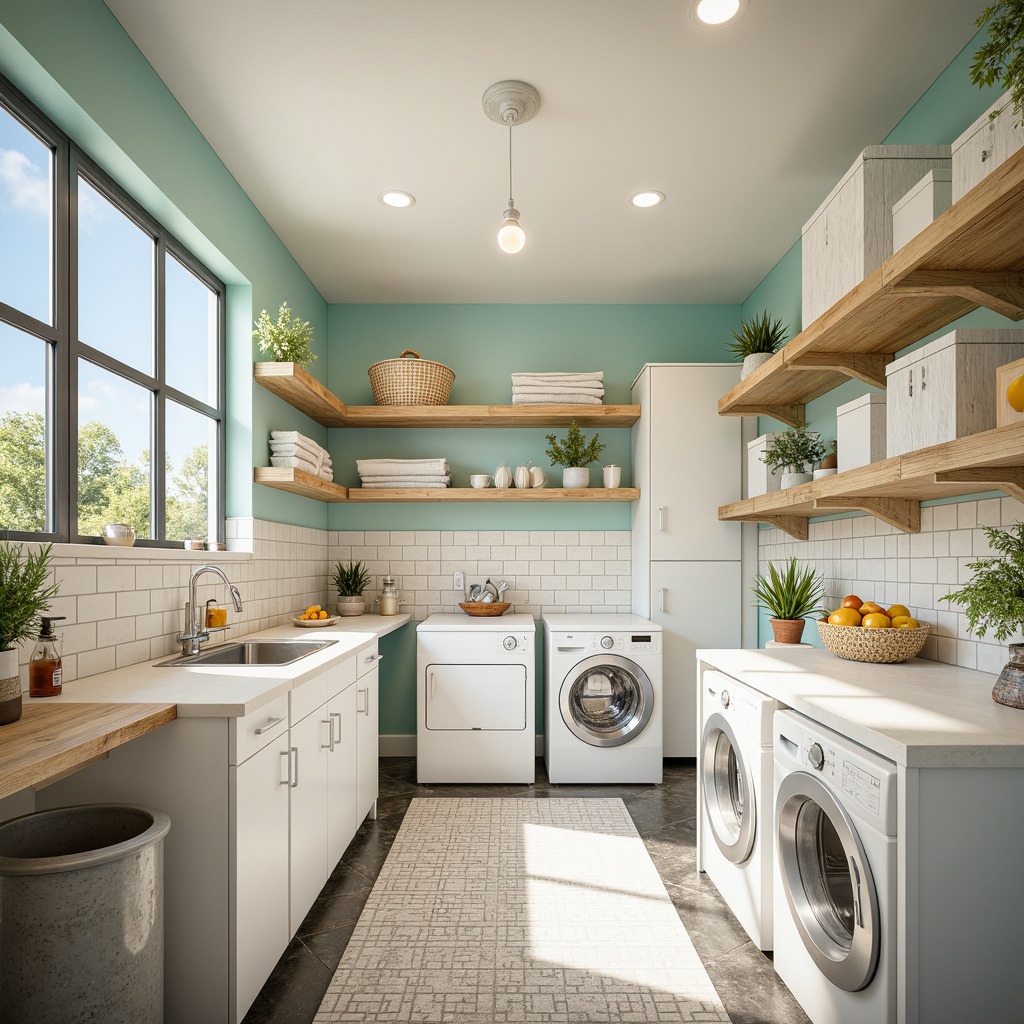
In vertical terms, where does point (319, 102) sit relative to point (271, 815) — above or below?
Result: above

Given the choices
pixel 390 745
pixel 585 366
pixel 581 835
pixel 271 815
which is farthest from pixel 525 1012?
pixel 585 366

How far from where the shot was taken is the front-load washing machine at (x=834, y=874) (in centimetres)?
143

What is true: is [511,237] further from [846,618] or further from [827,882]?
[827,882]

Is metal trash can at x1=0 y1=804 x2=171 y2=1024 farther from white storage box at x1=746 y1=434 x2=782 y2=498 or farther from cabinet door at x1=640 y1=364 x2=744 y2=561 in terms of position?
cabinet door at x1=640 y1=364 x2=744 y2=561

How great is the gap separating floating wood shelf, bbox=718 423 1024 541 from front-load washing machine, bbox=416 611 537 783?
1.55 metres

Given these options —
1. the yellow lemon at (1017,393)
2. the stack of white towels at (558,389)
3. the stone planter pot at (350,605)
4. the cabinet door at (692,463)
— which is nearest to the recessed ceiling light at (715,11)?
the yellow lemon at (1017,393)

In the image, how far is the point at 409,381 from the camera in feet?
13.8

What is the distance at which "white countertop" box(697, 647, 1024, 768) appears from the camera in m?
1.38

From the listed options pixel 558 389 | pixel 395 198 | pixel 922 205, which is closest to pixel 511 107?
pixel 395 198

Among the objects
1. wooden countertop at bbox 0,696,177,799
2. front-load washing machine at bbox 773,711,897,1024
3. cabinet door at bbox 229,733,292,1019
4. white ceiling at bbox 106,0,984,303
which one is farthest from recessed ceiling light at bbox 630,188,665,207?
wooden countertop at bbox 0,696,177,799

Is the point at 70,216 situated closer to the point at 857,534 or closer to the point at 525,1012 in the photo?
the point at 525,1012

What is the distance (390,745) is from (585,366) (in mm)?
2715

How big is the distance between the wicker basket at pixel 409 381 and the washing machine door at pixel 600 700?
5.97 feet

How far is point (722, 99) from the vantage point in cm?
249
